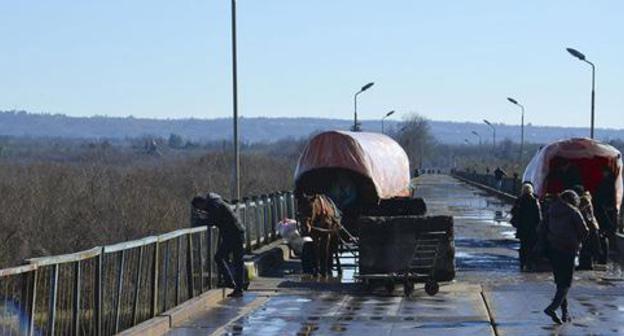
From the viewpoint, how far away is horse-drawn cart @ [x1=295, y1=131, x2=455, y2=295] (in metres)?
21.2

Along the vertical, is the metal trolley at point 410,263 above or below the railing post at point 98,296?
below

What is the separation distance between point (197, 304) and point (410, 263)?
14.1 ft

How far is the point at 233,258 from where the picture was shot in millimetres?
20141

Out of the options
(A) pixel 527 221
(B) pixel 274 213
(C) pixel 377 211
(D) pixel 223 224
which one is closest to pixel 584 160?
(A) pixel 527 221

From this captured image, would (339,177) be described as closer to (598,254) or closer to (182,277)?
(598,254)

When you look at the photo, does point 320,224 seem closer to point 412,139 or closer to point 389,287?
point 389,287

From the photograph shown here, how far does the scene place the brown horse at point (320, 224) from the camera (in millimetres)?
22953

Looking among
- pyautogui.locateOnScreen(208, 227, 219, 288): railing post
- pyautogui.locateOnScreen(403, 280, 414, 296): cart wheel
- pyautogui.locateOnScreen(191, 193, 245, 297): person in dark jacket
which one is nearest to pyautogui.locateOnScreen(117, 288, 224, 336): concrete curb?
pyautogui.locateOnScreen(208, 227, 219, 288): railing post

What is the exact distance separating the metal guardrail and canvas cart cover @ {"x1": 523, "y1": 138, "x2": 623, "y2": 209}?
10196 mm

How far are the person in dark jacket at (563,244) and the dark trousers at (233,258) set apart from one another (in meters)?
5.03

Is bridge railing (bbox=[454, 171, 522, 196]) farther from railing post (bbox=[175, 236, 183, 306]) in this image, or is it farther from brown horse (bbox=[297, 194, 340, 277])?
railing post (bbox=[175, 236, 183, 306])

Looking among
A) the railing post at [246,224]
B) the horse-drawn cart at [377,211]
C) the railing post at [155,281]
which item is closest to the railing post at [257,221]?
the horse-drawn cart at [377,211]

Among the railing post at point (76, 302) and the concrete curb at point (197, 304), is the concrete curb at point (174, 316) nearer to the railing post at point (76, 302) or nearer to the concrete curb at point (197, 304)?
the concrete curb at point (197, 304)

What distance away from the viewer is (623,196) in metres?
29.2
